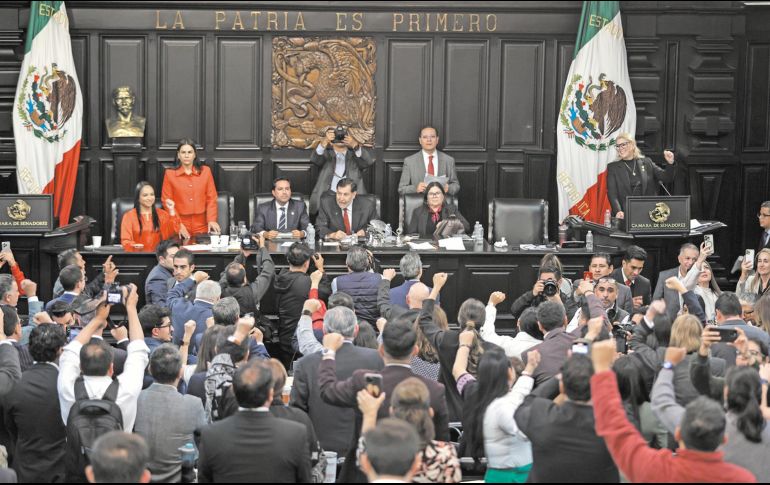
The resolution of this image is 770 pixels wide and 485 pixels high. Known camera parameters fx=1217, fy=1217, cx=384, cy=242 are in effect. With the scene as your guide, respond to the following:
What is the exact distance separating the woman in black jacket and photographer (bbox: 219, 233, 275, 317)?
215 cm

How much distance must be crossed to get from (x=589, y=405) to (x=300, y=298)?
15.1ft

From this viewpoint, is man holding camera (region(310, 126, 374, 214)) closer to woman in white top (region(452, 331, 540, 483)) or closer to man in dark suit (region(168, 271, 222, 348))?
man in dark suit (region(168, 271, 222, 348))

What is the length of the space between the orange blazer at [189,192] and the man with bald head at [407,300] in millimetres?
3872

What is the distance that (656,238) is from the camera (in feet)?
36.0

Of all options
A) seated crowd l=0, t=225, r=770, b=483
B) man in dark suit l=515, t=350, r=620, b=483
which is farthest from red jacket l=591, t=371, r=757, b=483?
man in dark suit l=515, t=350, r=620, b=483

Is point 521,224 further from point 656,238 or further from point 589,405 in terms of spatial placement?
point 589,405

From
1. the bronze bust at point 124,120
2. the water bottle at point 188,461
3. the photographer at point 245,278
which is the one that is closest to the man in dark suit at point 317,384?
the water bottle at point 188,461

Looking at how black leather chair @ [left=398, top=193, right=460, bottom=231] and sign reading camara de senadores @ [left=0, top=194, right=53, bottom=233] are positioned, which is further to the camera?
black leather chair @ [left=398, top=193, right=460, bottom=231]

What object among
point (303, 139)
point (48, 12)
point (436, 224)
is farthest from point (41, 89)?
point (436, 224)

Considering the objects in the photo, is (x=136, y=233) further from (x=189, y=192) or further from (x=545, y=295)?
(x=545, y=295)

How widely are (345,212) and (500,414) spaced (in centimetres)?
641

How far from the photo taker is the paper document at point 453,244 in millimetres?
10734

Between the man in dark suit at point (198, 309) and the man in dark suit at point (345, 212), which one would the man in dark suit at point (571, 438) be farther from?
the man in dark suit at point (345, 212)

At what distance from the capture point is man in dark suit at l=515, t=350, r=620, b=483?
4766 millimetres
